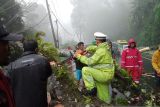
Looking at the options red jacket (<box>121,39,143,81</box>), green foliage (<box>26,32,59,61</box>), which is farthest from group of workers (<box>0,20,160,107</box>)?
green foliage (<box>26,32,59,61</box>)

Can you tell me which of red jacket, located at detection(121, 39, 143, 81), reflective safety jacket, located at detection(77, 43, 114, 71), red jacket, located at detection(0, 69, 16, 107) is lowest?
red jacket, located at detection(121, 39, 143, 81)

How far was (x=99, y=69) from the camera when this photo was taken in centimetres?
862

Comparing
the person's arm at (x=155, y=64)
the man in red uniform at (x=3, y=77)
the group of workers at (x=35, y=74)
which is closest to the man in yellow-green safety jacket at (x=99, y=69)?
the group of workers at (x=35, y=74)

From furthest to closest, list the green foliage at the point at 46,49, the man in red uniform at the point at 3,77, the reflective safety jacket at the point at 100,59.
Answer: the green foliage at the point at 46,49 → the reflective safety jacket at the point at 100,59 → the man in red uniform at the point at 3,77

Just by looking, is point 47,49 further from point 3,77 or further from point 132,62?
point 3,77

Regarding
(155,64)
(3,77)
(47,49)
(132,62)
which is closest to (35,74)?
(3,77)

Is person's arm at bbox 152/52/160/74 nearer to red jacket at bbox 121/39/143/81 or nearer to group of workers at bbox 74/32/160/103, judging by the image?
red jacket at bbox 121/39/143/81

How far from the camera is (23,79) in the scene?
5.20 meters

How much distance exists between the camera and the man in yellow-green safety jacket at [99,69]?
847 cm

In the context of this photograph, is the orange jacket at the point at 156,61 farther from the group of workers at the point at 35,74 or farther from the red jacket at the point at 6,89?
the red jacket at the point at 6,89

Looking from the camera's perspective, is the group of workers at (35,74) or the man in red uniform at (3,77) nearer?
the man in red uniform at (3,77)

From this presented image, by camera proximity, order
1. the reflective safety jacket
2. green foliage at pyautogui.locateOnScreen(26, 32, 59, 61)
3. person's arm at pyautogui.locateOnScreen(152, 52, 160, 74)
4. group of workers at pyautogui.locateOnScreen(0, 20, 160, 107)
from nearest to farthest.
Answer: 1. group of workers at pyautogui.locateOnScreen(0, 20, 160, 107)
2. the reflective safety jacket
3. green foliage at pyautogui.locateOnScreen(26, 32, 59, 61)
4. person's arm at pyautogui.locateOnScreen(152, 52, 160, 74)

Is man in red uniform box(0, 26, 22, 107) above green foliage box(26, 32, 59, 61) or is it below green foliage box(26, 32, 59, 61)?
above

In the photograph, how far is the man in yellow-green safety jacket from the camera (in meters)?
8.47
